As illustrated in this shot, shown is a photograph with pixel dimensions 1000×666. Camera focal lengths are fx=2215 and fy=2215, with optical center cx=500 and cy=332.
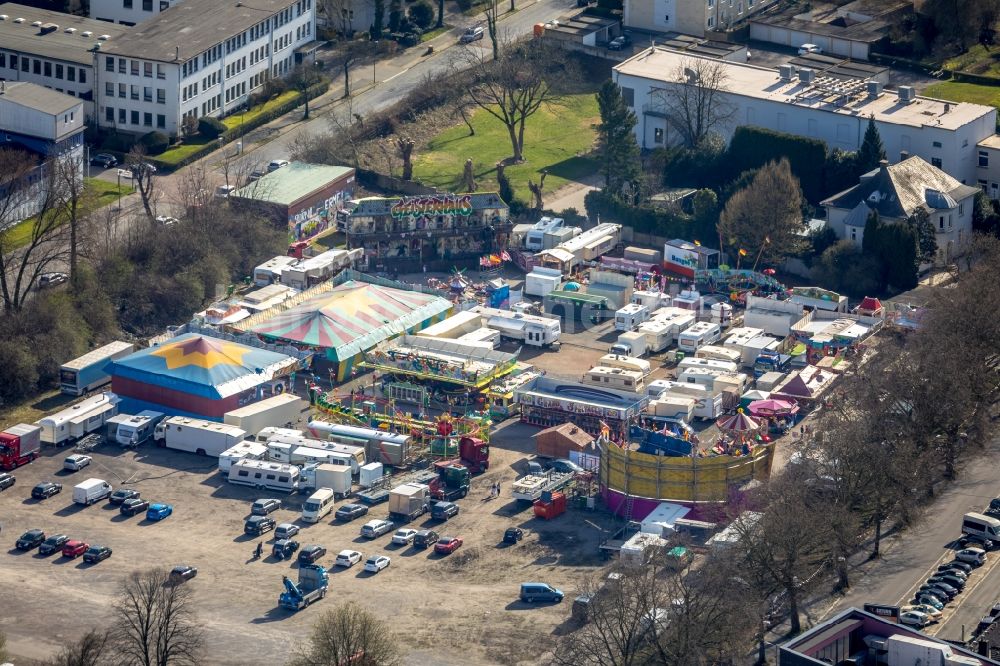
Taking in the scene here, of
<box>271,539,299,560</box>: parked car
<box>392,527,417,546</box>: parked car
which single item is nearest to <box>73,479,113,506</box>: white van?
<box>271,539,299,560</box>: parked car

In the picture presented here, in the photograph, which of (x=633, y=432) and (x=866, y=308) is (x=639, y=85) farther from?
(x=633, y=432)

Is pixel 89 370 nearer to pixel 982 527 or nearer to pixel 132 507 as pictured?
pixel 132 507

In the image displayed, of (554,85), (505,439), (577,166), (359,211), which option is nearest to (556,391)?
(505,439)

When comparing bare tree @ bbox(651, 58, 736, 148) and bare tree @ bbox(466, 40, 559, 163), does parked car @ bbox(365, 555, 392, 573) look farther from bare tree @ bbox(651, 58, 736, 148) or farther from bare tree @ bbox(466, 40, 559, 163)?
bare tree @ bbox(466, 40, 559, 163)

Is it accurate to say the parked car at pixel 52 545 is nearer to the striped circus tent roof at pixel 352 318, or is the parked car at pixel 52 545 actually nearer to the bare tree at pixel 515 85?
the striped circus tent roof at pixel 352 318

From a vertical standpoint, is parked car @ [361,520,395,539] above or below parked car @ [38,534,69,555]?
above

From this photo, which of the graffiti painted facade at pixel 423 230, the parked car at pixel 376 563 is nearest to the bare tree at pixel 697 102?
the graffiti painted facade at pixel 423 230

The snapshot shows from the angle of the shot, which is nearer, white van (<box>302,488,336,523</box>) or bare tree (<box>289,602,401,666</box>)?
bare tree (<box>289,602,401,666</box>)
